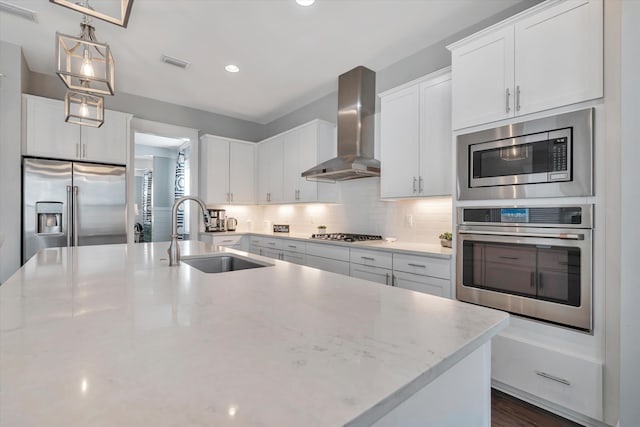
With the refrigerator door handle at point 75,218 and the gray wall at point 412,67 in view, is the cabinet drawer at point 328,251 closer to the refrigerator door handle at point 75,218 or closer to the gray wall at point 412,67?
the gray wall at point 412,67

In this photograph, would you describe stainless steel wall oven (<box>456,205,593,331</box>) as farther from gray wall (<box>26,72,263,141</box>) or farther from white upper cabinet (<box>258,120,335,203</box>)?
gray wall (<box>26,72,263,141</box>)

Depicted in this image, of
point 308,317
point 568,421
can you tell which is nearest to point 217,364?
point 308,317

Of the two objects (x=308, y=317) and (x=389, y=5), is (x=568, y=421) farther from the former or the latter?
(x=389, y=5)

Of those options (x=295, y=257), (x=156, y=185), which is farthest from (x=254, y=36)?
(x=156, y=185)

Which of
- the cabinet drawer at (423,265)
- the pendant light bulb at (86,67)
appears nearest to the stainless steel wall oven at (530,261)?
the cabinet drawer at (423,265)

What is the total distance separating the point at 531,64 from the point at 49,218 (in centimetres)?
447

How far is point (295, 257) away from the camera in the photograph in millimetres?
3639

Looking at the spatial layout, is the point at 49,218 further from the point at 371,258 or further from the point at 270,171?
the point at 371,258

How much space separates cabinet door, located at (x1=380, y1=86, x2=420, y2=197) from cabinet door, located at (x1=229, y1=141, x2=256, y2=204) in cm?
261

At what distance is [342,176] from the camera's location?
3432 mm

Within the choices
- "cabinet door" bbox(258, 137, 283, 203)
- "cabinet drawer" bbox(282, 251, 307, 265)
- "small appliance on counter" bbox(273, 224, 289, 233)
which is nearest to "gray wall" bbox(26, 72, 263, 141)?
"cabinet door" bbox(258, 137, 283, 203)

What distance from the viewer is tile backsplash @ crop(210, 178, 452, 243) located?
9.52ft

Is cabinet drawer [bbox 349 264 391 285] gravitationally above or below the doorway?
below

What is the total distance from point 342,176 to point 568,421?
2.62 m
